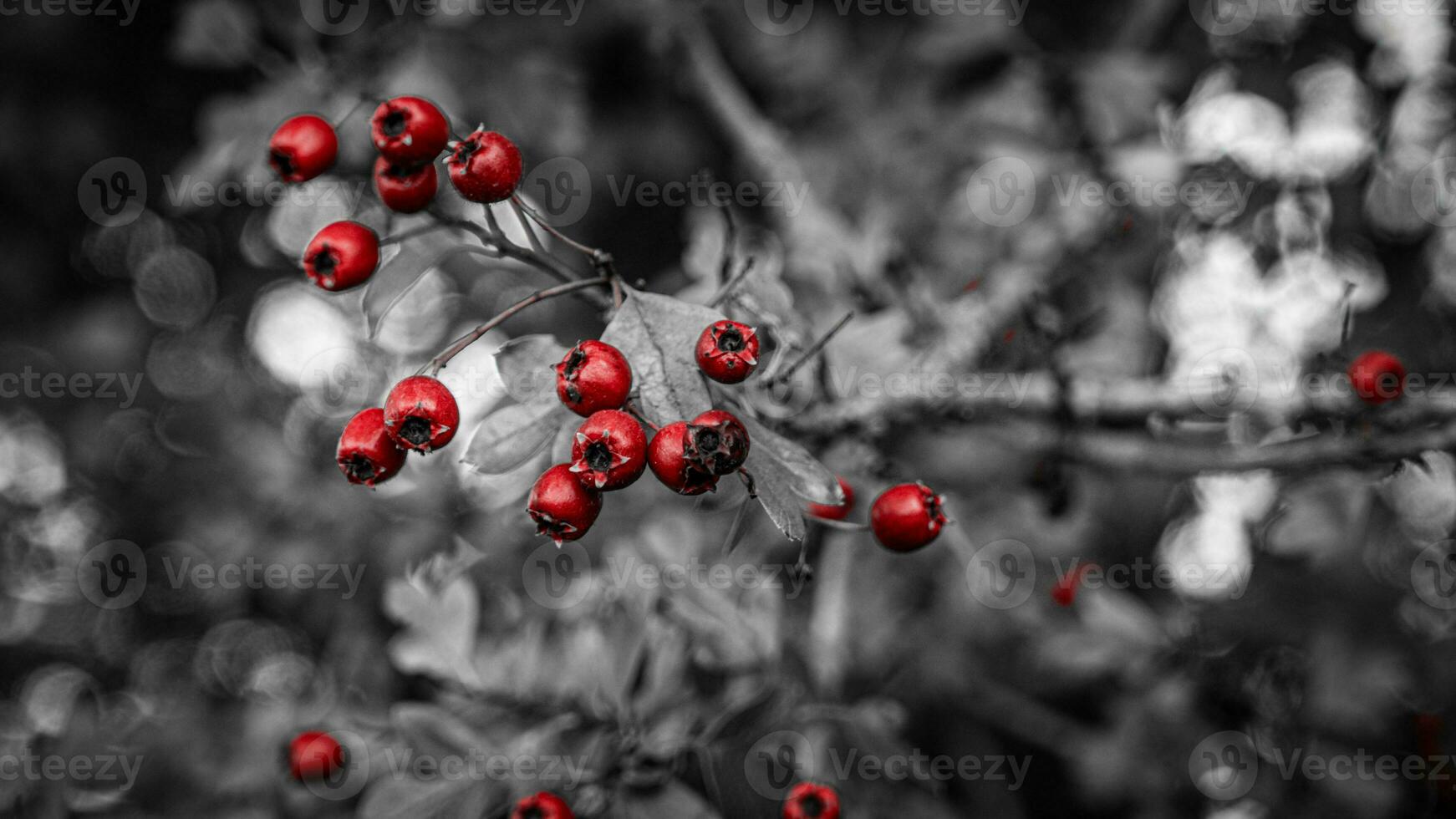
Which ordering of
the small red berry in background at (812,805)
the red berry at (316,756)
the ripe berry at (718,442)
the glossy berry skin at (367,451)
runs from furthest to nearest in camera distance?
the red berry at (316,756) → the small red berry in background at (812,805) → the glossy berry skin at (367,451) → the ripe berry at (718,442)

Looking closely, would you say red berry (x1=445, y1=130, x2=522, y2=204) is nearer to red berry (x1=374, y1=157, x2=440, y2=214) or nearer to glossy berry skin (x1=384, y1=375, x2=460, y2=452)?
red berry (x1=374, y1=157, x2=440, y2=214)

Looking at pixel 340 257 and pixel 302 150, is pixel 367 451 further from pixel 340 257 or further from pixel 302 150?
pixel 302 150

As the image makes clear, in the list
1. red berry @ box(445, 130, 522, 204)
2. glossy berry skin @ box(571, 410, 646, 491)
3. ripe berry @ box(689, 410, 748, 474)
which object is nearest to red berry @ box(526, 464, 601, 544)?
glossy berry skin @ box(571, 410, 646, 491)

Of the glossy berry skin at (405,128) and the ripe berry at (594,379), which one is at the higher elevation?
the glossy berry skin at (405,128)

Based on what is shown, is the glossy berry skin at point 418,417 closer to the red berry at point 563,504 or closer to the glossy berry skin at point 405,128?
the red berry at point 563,504

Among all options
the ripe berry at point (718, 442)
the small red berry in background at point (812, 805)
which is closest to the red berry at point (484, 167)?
the ripe berry at point (718, 442)

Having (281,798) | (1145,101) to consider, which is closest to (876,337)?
(1145,101)
